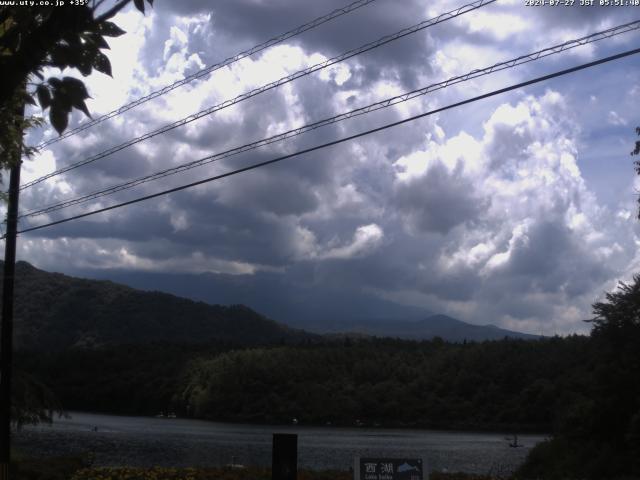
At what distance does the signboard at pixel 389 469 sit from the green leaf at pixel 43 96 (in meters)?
8.46

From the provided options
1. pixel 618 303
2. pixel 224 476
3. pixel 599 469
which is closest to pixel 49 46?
pixel 224 476

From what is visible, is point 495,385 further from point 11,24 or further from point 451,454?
point 11,24

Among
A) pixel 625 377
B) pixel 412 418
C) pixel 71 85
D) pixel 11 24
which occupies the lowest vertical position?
pixel 412 418

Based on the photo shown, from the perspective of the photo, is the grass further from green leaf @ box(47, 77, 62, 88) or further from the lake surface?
the lake surface

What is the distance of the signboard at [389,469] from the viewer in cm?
1184

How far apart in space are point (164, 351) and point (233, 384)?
33.6 metres

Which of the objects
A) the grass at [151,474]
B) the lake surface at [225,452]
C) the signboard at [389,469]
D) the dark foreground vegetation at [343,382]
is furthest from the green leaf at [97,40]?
the dark foreground vegetation at [343,382]

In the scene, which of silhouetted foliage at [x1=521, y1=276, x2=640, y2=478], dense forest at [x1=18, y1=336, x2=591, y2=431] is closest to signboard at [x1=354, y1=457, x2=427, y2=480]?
silhouetted foliage at [x1=521, y1=276, x2=640, y2=478]

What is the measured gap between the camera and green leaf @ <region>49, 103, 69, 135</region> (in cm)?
467

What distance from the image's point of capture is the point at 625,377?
30.4 m

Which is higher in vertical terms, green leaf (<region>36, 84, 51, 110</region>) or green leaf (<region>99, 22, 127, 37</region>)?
green leaf (<region>99, 22, 127, 37</region>)

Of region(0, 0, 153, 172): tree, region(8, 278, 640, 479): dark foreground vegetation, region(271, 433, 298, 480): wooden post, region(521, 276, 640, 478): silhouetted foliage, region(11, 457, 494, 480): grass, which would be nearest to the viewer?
region(0, 0, 153, 172): tree

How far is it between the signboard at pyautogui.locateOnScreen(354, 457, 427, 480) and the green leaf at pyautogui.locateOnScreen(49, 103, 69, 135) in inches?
329

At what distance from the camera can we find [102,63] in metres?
4.86
